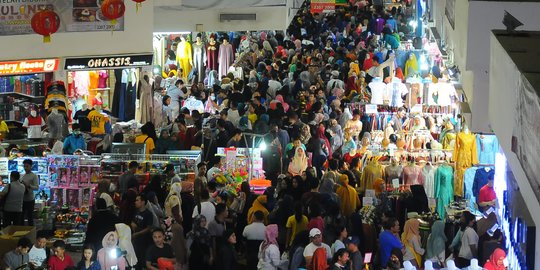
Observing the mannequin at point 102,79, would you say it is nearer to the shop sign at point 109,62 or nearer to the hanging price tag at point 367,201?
the shop sign at point 109,62

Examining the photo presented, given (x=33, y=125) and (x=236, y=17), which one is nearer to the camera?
(x=33, y=125)

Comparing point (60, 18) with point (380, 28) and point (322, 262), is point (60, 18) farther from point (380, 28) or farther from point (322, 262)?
point (380, 28)

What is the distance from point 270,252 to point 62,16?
10100 mm

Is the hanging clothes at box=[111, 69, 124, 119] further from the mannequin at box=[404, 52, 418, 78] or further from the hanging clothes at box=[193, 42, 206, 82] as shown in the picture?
the mannequin at box=[404, 52, 418, 78]

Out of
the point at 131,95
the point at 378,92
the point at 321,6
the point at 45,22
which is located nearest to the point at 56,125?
the point at 45,22

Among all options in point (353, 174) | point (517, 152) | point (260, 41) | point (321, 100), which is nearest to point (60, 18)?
point (321, 100)

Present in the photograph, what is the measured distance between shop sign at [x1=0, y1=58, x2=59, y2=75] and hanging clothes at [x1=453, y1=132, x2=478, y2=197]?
27.0 ft

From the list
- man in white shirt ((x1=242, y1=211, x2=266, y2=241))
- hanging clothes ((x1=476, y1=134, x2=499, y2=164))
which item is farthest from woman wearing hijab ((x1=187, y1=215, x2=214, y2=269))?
hanging clothes ((x1=476, y1=134, x2=499, y2=164))

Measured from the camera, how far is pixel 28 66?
22.7m

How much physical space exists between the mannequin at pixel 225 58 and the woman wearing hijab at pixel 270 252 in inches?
620

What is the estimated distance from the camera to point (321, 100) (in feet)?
76.2

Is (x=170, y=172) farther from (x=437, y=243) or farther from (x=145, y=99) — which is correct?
(x=145, y=99)

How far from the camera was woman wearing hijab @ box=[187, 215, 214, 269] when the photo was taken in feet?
47.6

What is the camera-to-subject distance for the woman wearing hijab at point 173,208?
15.2m
